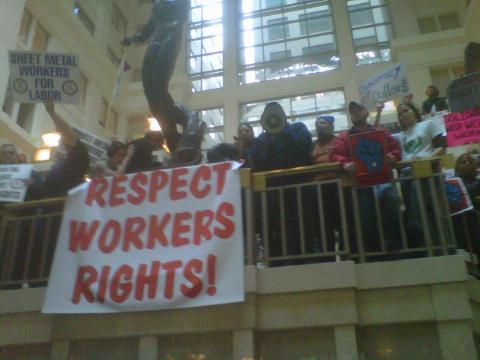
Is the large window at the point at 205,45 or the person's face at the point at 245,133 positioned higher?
the large window at the point at 205,45

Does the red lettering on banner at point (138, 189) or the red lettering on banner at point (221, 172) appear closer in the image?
the red lettering on banner at point (221, 172)

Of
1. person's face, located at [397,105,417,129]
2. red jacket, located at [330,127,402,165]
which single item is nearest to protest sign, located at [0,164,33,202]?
red jacket, located at [330,127,402,165]

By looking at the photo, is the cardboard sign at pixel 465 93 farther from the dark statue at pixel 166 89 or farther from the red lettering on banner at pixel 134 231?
the red lettering on banner at pixel 134 231

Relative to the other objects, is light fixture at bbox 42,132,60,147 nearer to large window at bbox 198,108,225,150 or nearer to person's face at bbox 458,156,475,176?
large window at bbox 198,108,225,150

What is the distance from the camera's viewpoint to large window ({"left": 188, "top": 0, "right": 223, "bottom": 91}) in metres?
21.1

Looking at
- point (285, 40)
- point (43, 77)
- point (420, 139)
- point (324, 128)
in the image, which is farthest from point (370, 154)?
point (285, 40)

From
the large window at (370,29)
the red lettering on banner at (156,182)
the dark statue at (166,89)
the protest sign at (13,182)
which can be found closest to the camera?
the red lettering on banner at (156,182)

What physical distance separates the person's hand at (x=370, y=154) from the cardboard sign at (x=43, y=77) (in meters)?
3.45

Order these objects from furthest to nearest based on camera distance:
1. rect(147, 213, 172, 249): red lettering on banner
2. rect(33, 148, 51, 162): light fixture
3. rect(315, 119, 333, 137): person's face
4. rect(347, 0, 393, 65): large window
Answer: rect(347, 0, 393, 65): large window < rect(33, 148, 51, 162): light fixture < rect(315, 119, 333, 137): person's face < rect(147, 213, 172, 249): red lettering on banner

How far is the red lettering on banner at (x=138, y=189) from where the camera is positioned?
514 centimetres

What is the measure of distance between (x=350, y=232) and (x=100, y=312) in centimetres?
243

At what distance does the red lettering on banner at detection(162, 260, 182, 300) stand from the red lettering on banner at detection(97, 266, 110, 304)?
0.57 m

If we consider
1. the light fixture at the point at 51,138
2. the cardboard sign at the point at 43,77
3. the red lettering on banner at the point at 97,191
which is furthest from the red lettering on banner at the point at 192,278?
the light fixture at the point at 51,138

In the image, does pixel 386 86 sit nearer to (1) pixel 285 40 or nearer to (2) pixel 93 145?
(2) pixel 93 145
